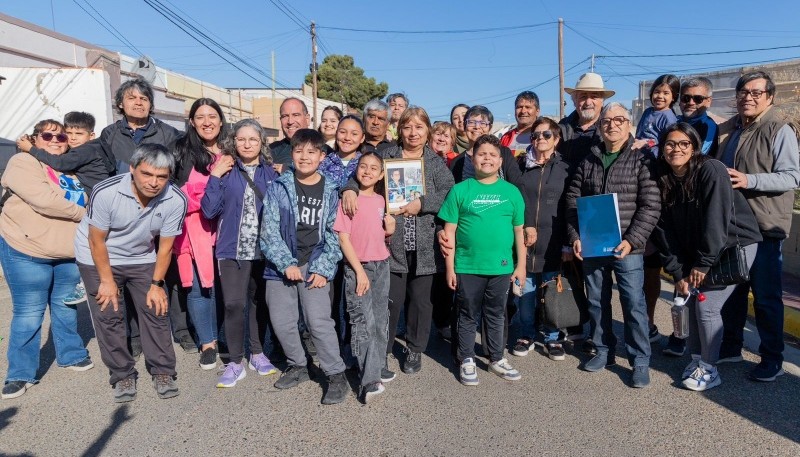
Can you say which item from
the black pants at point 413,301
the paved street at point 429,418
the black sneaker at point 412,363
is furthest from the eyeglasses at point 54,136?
the black sneaker at point 412,363

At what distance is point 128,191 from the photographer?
136 inches

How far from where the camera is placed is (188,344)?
4.68 metres

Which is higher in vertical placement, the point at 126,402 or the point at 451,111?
the point at 451,111

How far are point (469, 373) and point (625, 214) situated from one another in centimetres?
168

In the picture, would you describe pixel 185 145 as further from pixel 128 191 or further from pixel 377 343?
pixel 377 343

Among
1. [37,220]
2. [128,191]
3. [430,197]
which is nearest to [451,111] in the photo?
[430,197]

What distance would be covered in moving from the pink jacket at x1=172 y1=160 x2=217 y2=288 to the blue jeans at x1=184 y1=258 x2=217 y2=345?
0.06 meters

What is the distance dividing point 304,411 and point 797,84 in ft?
51.6

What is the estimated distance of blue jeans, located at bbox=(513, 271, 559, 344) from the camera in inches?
173

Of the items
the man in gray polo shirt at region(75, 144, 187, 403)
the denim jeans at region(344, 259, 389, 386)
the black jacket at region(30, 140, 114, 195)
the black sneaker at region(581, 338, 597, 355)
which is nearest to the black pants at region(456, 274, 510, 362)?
the denim jeans at region(344, 259, 389, 386)

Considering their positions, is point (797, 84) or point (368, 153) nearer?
point (368, 153)

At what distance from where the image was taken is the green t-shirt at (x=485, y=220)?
383 centimetres

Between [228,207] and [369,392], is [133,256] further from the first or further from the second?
[369,392]

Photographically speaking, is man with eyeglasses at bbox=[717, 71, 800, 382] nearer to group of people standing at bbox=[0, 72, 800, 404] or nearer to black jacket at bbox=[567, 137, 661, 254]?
group of people standing at bbox=[0, 72, 800, 404]
